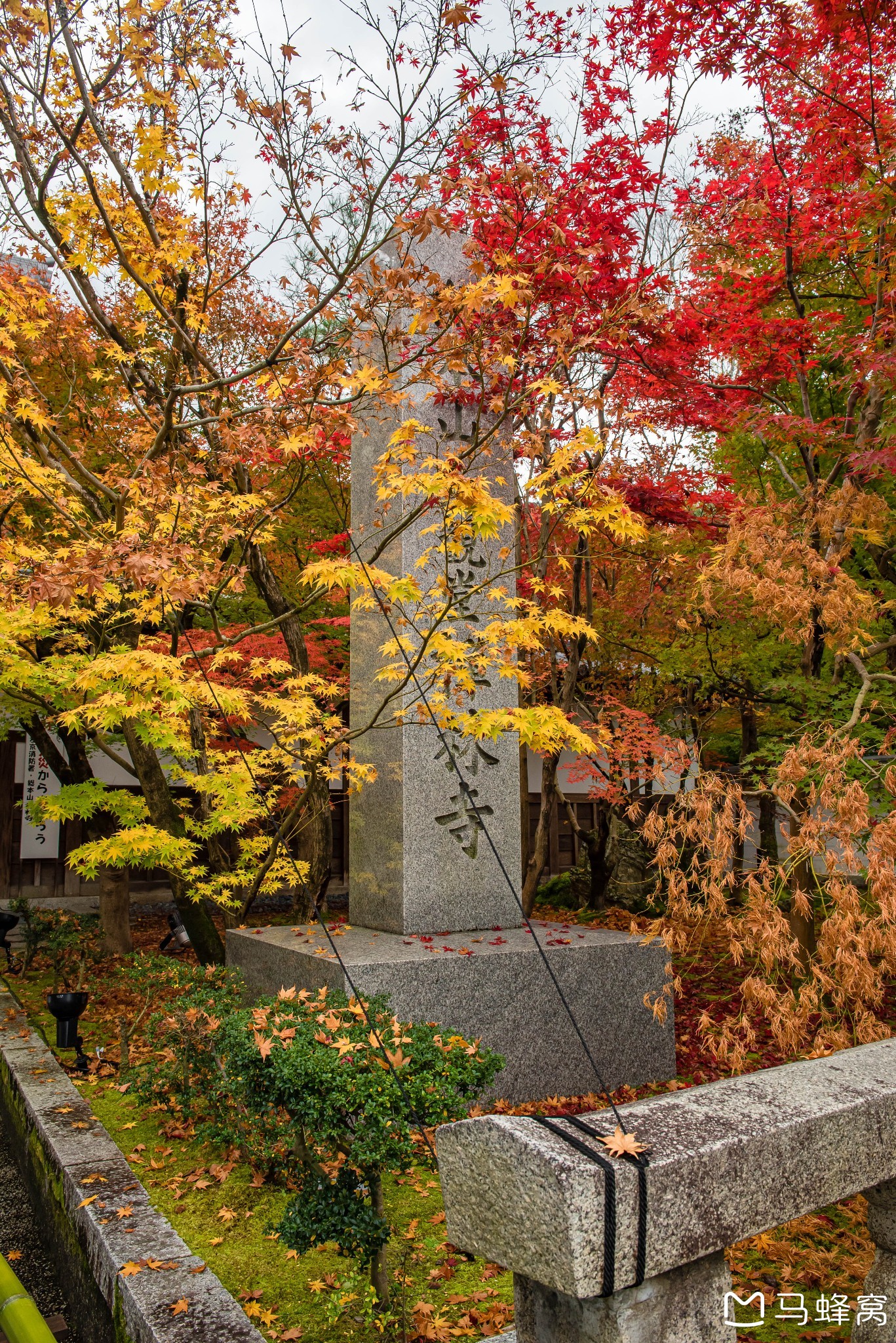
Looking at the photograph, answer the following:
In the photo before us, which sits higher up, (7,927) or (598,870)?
(598,870)

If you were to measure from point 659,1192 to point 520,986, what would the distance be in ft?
14.1

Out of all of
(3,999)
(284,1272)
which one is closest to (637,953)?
(284,1272)

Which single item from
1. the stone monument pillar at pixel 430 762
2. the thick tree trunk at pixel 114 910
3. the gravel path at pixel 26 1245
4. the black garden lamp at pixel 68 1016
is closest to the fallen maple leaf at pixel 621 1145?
the gravel path at pixel 26 1245

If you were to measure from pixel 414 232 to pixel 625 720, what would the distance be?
6.31 m

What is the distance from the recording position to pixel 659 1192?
5.71 ft

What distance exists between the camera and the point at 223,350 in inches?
437

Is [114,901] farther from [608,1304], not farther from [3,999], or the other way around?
[608,1304]

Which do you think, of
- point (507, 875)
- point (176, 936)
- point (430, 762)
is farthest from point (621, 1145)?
point (176, 936)

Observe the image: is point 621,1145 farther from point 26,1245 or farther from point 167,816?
point 167,816

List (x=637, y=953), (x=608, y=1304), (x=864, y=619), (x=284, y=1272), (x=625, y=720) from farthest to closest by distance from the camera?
(x=625, y=720) → (x=864, y=619) → (x=637, y=953) → (x=284, y=1272) → (x=608, y=1304)

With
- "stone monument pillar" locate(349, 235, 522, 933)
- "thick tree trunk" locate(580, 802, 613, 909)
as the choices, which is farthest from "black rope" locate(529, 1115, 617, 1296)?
"thick tree trunk" locate(580, 802, 613, 909)

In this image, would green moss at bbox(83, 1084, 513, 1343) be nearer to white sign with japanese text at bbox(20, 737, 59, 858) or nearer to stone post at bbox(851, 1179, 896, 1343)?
stone post at bbox(851, 1179, 896, 1343)

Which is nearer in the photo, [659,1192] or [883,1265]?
[659,1192]

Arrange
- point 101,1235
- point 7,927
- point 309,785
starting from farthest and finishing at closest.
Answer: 1. point 7,927
2. point 309,785
3. point 101,1235
